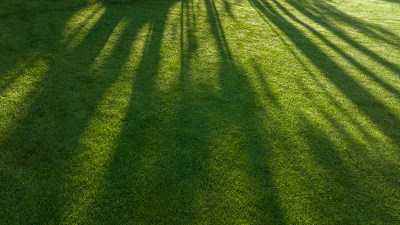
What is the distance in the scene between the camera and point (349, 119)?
95.0 inches

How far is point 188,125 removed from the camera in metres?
2.16

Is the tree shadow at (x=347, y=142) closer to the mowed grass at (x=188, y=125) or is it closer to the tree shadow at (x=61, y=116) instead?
the mowed grass at (x=188, y=125)

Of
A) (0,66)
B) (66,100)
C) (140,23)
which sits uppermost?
(140,23)

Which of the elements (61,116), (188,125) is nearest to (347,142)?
(188,125)

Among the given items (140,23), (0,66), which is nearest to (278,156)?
(0,66)

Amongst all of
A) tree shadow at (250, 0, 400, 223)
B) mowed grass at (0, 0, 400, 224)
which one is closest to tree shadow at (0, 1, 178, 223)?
mowed grass at (0, 0, 400, 224)

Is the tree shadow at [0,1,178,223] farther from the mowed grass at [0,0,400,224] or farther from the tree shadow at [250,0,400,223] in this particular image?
the tree shadow at [250,0,400,223]

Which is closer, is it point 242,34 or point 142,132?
point 142,132

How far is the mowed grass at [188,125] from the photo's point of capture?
153 centimetres

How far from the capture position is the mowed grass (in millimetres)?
1530

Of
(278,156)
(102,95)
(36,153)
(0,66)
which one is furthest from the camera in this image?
(0,66)

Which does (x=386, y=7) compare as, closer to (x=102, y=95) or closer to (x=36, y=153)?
(x=102, y=95)

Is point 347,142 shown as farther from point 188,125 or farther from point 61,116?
point 61,116

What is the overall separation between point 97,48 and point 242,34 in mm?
2505
